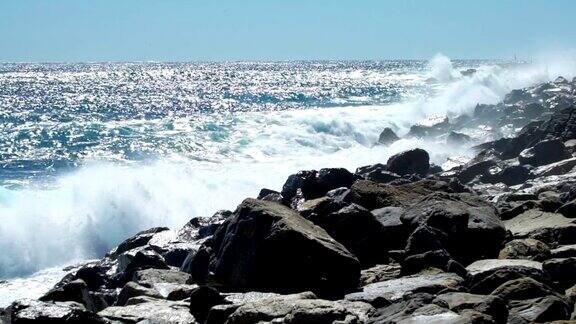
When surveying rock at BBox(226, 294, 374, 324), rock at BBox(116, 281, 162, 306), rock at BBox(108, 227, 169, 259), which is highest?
rock at BBox(226, 294, 374, 324)

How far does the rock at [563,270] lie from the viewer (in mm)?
6609

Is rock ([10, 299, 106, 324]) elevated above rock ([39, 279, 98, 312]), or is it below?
above

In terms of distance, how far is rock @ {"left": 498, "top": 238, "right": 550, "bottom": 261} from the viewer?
769cm

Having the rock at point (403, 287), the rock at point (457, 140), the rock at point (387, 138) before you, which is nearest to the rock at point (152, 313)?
the rock at point (403, 287)

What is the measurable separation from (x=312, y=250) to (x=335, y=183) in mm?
4438

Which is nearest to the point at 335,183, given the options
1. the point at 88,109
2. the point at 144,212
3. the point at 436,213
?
the point at 436,213

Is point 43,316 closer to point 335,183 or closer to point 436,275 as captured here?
point 436,275

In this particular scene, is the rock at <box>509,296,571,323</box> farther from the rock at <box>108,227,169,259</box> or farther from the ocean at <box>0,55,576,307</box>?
the ocean at <box>0,55,576,307</box>

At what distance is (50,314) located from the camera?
5.82 meters

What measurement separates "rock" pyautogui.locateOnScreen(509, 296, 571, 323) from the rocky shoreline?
13mm

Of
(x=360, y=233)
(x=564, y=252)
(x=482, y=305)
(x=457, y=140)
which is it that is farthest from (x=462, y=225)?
(x=457, y=140)

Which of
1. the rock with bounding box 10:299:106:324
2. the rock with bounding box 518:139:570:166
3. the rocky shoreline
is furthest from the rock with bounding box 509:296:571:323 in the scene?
the rock with bounding box 518:139:570:166

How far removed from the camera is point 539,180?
1659 cm

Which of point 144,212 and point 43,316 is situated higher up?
point 43,316
